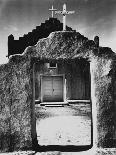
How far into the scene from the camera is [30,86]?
5.89 m

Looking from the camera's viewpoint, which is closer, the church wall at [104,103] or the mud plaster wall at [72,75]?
the church wall at [104,103]

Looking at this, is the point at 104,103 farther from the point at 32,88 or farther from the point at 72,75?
the point at 72,75

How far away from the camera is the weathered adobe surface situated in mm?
5801

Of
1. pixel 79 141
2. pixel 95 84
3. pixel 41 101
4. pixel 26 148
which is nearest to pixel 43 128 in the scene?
pixel 79 141

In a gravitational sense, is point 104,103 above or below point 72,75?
below

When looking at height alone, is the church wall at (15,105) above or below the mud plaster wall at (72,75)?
below

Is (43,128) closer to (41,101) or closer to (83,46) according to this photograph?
(83,46)

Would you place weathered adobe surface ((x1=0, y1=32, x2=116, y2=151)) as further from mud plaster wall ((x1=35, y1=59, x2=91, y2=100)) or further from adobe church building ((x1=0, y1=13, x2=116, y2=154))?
mud plaster wall ((x1=35, y1=59, x2=91, y2=100))

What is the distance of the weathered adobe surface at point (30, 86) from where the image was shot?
5.80m

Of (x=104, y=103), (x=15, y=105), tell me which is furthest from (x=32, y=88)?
(x=104, y=103)

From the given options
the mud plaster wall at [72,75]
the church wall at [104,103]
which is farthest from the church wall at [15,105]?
the mud plaster wall at [72,75]

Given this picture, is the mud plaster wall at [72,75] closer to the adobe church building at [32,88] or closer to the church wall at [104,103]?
the adobe church building at [32,88]

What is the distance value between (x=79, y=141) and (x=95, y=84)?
2.20 meters

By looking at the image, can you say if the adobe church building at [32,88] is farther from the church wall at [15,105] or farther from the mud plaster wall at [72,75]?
the mud plaster wall at [72,75]
